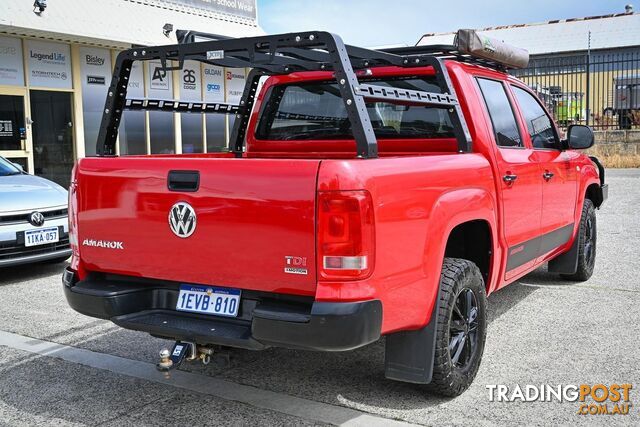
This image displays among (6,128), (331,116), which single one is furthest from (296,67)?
(6,128)

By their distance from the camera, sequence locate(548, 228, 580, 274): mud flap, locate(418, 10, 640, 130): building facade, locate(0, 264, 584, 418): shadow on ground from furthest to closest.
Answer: locate(418, 10, 640, 130): building facade < locate(548, 228, 580, 274): mud flap < locate(0, 264, 584, 418): shadow on ground

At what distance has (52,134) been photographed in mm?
13570

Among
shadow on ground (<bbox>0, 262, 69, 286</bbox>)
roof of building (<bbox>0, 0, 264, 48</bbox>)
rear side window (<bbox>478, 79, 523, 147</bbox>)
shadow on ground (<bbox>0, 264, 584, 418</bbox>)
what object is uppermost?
roof of building (<bbox>0, 0, 264, 48</bbox>)

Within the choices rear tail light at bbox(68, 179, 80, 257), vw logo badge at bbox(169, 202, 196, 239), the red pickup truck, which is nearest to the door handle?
the red pickup truck

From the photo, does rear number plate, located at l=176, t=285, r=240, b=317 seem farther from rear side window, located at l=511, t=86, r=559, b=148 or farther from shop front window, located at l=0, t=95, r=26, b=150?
shop front window, located at l=0, t=95, r=26, b=150

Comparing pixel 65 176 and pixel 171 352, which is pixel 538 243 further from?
pixel 65 176

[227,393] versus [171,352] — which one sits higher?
[171,352]

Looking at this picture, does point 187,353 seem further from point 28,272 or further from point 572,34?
point 572,34

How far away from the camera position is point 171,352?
11.5 feet

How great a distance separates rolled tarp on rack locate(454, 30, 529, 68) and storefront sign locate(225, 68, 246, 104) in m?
13.2

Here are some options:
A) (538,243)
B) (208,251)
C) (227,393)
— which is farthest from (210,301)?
(538,243)

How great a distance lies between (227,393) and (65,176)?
11.4m

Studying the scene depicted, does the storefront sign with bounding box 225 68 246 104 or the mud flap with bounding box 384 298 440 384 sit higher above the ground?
the storefront sign with bounding box 225 68 246 104

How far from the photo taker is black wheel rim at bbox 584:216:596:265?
6.33 metres
